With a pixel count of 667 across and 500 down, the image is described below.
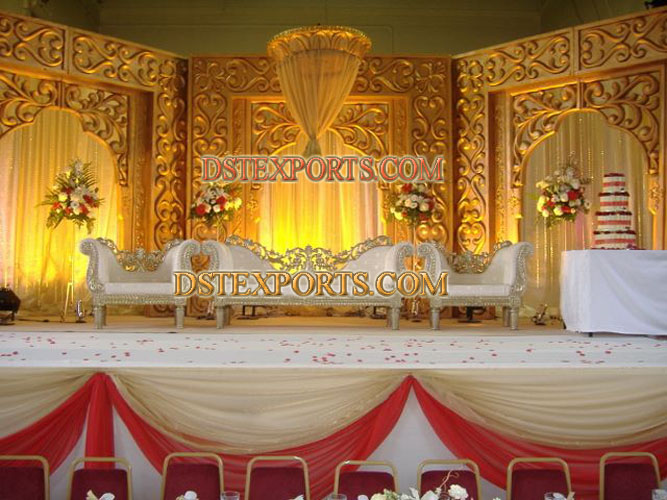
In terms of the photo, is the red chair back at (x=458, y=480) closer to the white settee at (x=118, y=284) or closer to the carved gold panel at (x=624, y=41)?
the white settee at (x=118, y=284)

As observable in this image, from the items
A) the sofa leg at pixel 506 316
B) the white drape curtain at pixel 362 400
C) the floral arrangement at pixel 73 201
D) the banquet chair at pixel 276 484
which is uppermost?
the floral arrangement at pixel 73 201

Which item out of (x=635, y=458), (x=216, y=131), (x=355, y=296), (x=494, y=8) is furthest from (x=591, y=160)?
(x=635, y=458)

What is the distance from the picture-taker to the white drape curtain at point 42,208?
7387 mm

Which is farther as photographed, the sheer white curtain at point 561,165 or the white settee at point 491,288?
the sheer white curtain at point 561,165

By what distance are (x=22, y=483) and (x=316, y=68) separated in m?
4.62

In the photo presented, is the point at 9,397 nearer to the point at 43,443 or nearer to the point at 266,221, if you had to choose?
the point at 43,443

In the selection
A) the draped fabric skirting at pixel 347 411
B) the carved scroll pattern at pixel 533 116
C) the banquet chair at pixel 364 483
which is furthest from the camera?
the carved scroll pattern at pixel 533 116

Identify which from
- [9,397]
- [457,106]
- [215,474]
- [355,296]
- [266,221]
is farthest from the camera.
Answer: [266,221]

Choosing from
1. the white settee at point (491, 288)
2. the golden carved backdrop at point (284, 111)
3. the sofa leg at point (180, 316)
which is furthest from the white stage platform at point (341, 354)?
the golden carved backdrop at point (284, 111)

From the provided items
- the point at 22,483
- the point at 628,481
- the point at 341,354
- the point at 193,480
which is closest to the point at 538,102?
the point at 341,354

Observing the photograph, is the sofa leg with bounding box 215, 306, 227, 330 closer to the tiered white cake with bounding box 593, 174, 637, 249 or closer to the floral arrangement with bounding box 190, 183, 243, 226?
the floral arrangement with bounding box 190, 183, 243, 226

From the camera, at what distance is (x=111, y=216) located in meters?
7.95

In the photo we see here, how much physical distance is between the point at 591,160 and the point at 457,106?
5.17ft

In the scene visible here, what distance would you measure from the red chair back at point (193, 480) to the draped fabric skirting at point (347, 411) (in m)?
0.75
